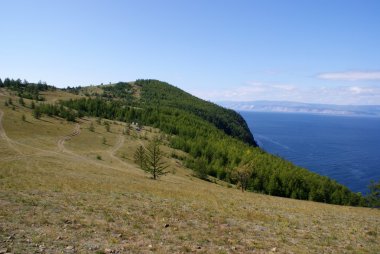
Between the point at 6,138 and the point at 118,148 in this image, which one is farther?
the point at 118,148

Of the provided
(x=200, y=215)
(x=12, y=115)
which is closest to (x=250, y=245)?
(x=200, y=215)

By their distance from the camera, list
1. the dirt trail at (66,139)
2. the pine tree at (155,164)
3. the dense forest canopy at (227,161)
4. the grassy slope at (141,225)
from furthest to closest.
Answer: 1. the dense forest canopy at (227,161)
2. the dirt trail at (66,139)
3. the pine tree at (155,164)
4. the grassy slope at (141,225)

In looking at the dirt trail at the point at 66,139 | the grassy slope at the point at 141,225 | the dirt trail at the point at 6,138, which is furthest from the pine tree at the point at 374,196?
the dirt trail at the point at 6,138

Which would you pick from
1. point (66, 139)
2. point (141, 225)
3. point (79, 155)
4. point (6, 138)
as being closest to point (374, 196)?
point (79, 155)

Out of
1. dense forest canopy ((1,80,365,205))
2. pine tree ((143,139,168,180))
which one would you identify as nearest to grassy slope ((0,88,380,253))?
pine tree ((143,139,168,180))

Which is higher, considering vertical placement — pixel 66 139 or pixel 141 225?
pixel 141 225

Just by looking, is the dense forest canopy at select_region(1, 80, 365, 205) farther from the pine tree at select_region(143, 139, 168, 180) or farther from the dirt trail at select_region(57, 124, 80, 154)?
the pine tree at select_region(143, 139, 168, 180)

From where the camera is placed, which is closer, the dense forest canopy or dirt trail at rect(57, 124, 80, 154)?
dirt trail at rect(57, 124, 80, 154)

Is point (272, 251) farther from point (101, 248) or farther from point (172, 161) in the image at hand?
point (172, 161)

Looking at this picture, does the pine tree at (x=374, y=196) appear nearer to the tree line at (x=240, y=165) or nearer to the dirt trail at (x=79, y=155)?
the tree line at (x=240, y=165)

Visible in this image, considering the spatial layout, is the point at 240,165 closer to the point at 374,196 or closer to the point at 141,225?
the point at 374,196

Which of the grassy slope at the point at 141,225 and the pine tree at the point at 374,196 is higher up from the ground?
the grassy slope at the point at 141,225

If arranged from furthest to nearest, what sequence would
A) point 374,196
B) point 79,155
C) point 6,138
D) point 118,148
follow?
point 118,148 < point 374,196 < point 79,155 < point 6,138

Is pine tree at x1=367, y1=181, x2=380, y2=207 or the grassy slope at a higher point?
the grassy slope
